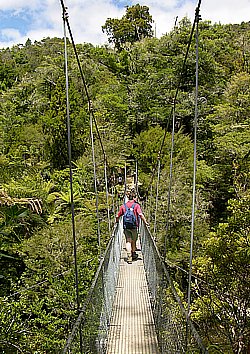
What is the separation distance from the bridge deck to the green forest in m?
1.01

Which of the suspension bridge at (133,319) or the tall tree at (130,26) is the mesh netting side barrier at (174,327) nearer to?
the suspension bridge at (133,319)

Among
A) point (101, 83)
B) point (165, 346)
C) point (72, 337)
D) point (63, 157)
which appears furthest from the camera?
point (101, 83)

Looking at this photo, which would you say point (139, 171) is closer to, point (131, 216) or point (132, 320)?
point (131, 216)

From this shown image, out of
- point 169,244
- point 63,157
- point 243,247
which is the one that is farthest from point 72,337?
point 63,157

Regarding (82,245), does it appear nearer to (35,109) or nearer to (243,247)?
(243,247)

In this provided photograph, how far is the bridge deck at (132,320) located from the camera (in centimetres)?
224

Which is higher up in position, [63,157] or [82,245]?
[63,157]

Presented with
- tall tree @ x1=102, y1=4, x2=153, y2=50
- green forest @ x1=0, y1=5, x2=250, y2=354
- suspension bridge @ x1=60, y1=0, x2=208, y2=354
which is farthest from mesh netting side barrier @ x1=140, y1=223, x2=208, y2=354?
tall tree @ x1=102, y1=4, x2=153, y2=50

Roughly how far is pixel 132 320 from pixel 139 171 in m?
10.3

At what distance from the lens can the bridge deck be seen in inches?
88.4

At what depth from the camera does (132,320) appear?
2.63 meters

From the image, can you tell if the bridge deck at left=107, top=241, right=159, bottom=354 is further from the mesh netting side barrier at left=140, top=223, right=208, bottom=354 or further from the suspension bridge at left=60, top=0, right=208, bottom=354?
the mesh netting side barrier at left=140, top=223, right=208, bottom=354

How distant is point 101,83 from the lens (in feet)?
51.3

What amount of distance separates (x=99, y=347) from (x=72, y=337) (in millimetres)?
779
